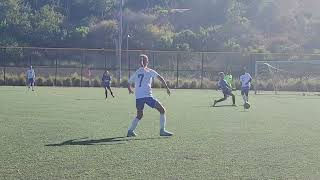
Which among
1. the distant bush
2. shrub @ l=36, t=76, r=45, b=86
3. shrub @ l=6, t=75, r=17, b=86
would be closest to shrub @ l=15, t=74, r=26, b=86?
the distant bush

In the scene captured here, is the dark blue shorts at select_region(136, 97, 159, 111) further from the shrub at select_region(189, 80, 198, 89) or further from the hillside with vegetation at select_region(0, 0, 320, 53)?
the hillside with vegetation at select_region(0, 0, 320, 53)

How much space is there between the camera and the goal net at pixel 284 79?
53688 mm

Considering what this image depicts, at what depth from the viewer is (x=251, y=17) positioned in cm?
10262

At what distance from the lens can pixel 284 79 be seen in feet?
188

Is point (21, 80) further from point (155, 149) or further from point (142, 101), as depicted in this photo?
point (155, 149)

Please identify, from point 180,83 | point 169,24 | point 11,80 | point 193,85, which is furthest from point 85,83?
point 169,24

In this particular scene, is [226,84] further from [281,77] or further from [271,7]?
[271,7]

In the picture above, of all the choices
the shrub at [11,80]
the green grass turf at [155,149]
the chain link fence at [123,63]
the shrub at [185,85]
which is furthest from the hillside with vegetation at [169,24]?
the green grass turf at [155,149]

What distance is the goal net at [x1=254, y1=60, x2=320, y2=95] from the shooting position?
176 ft

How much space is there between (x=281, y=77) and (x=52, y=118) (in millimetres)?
42624

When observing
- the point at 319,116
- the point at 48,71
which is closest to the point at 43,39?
the point at 48,71

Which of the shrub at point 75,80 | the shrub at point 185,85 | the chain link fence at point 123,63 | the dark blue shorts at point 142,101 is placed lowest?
the dark blue shorts at point 142,101

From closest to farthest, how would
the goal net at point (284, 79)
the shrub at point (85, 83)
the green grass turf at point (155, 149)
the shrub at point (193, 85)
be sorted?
1. the green grass turf at point (155, 149)
2. the goal net at point (284, 79)
3. the shrub at point (85, 83)
4. the shrub at point (193, 85)

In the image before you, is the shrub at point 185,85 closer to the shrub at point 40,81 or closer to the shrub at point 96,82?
the shrub at point 96,82
